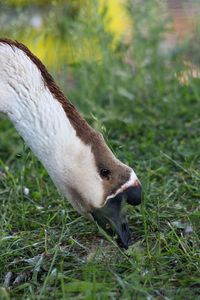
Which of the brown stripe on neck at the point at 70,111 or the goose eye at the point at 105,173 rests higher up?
the brown stripe on neck at the point at 70,111

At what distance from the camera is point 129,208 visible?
340 centimetres

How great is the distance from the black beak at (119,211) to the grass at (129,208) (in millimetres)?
106

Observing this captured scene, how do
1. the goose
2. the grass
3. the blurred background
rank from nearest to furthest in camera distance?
1. the grass
2. the goose
3. the blurred background

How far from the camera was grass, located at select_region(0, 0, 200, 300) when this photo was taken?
253 cm

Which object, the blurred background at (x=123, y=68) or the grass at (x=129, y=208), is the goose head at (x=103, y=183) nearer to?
the grass at (x=129, y=208)

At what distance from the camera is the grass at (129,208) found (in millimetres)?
2531

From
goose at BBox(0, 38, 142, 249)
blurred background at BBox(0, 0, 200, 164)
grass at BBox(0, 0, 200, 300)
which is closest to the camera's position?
grass at BBox(0, 0, 200, 300)

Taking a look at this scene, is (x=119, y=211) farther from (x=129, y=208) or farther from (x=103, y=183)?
(x=129, y=208)

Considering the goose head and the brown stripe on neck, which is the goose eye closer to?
the goose head

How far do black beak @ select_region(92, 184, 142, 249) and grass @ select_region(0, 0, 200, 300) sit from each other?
4.2 inches

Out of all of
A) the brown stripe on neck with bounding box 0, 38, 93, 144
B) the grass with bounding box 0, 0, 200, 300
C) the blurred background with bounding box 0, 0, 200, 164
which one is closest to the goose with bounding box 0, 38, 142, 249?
the brown stripe on neck with bounding box 0, 38, 93, 144

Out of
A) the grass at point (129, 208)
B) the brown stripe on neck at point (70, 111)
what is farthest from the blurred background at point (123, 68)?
the brown stripe on neck at point (70, 111)

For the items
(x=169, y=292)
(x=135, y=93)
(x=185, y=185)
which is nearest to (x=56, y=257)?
(x=169, y=292)

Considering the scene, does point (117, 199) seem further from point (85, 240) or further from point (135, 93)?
point (135, 93)
